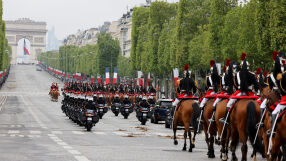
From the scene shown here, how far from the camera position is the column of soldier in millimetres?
13523

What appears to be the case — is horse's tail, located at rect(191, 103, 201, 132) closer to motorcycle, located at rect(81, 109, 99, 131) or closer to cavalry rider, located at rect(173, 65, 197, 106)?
cavalry rider, located at rect(173, 65, 197, 106)

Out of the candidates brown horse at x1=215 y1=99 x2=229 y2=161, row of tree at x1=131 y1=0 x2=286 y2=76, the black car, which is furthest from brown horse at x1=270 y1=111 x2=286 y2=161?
the black car

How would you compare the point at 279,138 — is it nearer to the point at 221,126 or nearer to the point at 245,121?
the point at 245,121

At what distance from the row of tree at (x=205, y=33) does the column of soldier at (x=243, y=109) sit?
1785 centimetres

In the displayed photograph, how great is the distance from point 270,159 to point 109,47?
119 meters

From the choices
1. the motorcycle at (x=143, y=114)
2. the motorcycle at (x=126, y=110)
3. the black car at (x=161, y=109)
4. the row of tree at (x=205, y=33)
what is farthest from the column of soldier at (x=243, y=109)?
the motorcycle at (x=126, y=110)

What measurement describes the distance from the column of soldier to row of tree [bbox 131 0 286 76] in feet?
58.6

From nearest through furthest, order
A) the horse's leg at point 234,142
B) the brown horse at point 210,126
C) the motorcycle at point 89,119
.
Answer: the horse's leg at point 234,142 < the brown horse at point 210,126 < the motorcycle at point 89,119

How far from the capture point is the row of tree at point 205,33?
129ft

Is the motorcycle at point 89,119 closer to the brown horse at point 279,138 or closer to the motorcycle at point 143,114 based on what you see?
the motorcycle at point 143,114

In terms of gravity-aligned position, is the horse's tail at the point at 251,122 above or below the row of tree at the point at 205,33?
below

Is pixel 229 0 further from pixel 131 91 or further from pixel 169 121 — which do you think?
pixel 169 121

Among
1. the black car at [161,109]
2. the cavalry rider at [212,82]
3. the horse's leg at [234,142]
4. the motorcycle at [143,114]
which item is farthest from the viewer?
the black car at [161,109]

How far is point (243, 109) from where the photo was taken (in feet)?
51.7
